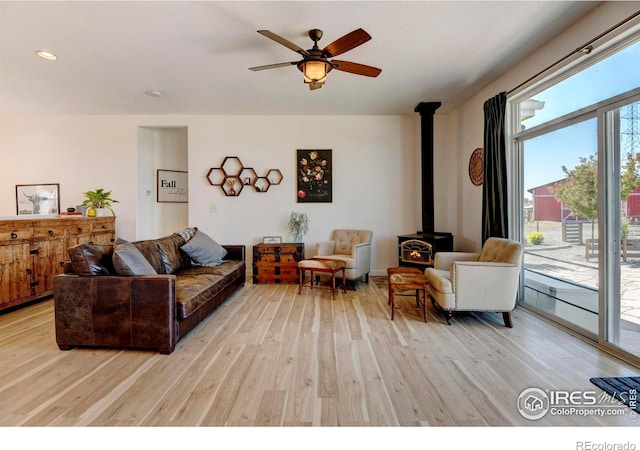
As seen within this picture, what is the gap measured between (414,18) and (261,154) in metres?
3.27

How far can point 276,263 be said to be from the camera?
15.0ft

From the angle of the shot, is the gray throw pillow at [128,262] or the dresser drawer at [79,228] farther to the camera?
the dresser drawer at [79,228]

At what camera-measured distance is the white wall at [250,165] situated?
198 inches

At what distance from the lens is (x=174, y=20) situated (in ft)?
8.08

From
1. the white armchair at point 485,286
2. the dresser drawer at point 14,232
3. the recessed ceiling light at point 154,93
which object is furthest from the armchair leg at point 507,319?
the dresser drawer at point 14,232

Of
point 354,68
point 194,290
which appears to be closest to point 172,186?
point 194,290

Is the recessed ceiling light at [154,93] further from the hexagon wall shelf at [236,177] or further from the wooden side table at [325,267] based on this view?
the wooden side table at [325,267]

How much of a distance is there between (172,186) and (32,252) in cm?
243

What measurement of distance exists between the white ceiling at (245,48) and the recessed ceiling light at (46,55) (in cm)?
6

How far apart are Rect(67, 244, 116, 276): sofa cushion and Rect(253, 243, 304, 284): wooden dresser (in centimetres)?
227

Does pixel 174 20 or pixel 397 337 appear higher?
pixel 174 20

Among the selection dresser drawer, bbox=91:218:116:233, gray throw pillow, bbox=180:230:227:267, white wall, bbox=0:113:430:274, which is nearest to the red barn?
white wall, bbox=0:113:430:274
